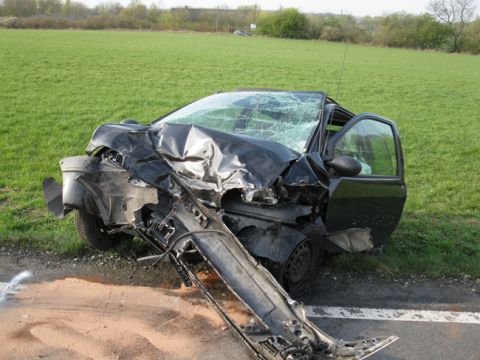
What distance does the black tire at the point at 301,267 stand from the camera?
3.82 meters

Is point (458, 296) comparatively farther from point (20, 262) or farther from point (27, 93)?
point (27, 93)

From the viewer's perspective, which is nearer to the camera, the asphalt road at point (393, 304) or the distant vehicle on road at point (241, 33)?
the asphalt road at point (393, 304)

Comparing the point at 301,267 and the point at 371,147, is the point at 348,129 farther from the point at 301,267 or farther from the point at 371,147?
the point at 301,267

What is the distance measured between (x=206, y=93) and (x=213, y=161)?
1308 cm

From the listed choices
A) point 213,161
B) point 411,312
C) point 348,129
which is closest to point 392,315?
point 411,312

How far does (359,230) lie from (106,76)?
51.7 feet

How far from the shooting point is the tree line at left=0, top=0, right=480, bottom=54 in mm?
58719

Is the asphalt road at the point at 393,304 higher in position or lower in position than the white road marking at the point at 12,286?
lower

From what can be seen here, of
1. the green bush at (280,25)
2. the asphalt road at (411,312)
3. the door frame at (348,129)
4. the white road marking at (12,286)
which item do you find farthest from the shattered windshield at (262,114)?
the green bush at (280,25)

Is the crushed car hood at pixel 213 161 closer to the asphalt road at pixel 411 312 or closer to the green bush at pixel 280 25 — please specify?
the asphalt road at pixel 411 312

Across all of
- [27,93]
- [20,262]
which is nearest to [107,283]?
[20,262]

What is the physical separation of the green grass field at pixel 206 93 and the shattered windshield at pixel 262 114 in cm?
129

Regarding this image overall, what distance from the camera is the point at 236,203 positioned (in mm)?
3770

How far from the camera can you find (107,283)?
4172mm
